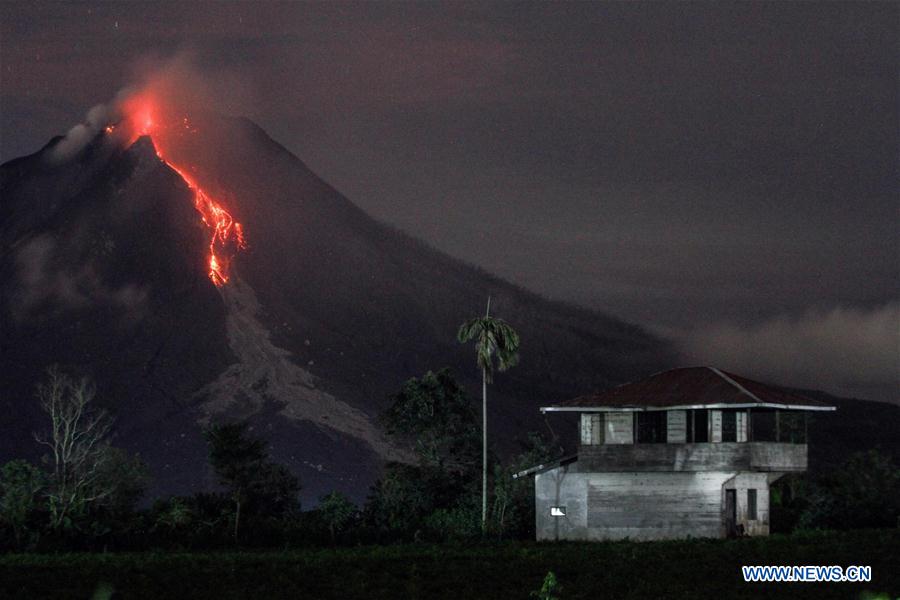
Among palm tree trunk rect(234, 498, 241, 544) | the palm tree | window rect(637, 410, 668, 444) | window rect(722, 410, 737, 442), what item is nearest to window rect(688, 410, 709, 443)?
→ window rect(722, 410, 737, 442)

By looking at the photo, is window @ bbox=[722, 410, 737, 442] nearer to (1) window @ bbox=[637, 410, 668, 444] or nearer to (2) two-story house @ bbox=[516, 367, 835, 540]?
(2) two-story house @ bbox=[516, 367, 835, 540]

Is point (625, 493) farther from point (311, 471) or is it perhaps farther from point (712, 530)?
point (311, 471)

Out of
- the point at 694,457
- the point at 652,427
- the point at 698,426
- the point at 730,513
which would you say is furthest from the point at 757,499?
the point at 652,427

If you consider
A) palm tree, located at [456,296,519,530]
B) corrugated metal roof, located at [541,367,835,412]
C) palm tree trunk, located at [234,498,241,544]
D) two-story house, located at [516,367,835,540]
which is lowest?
palm tree trunk, located at [234,498,241,544]

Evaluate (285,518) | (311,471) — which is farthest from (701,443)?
(311,471)

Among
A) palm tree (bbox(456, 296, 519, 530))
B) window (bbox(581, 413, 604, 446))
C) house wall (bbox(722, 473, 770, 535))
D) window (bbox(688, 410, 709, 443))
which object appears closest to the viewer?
house wall (bbox(722, 473, 770, 535))

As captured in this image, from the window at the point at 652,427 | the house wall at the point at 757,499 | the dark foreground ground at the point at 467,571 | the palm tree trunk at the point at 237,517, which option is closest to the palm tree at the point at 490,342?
the window at the point at 652,427

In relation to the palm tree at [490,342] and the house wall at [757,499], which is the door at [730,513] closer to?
the house wall at [757,499]

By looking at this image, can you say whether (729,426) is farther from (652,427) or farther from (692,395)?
(652,427)
